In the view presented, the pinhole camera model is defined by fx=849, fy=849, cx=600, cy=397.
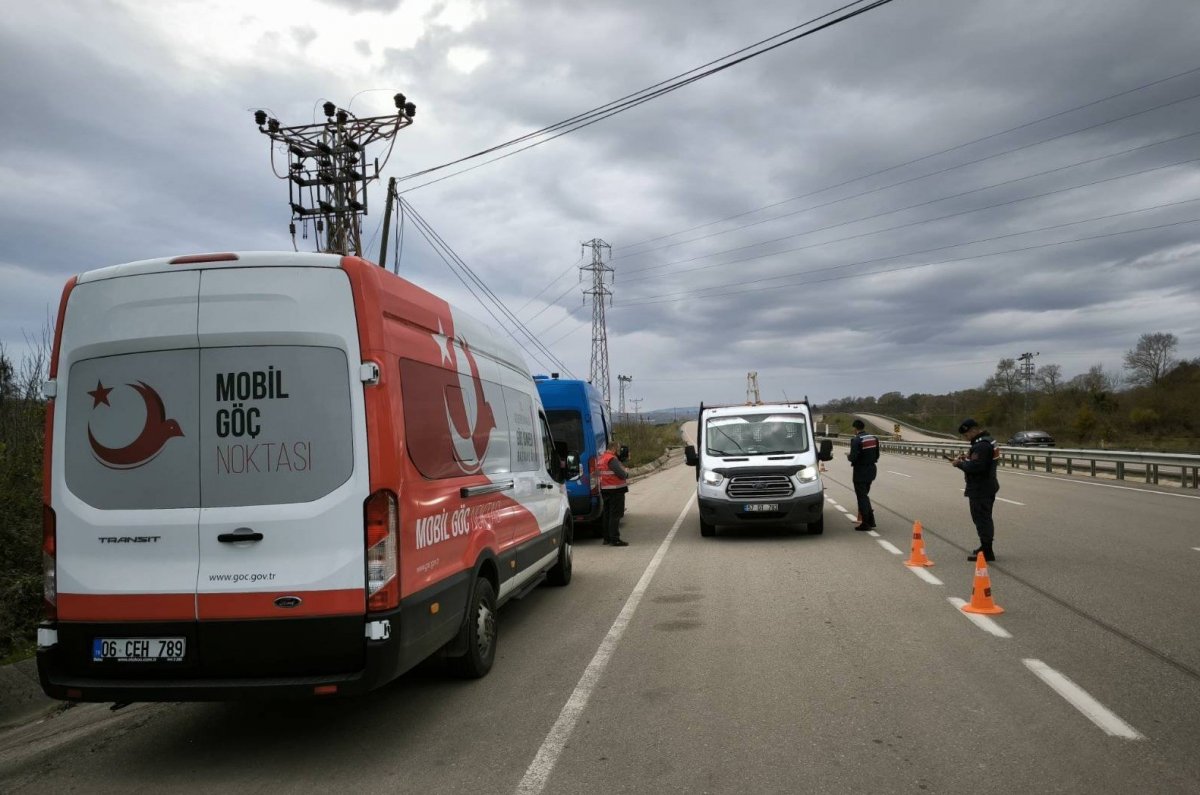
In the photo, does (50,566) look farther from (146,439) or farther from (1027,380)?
(1027,380)

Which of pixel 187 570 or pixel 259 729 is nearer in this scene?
pixel 187 570

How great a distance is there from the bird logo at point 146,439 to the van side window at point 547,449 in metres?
4.77

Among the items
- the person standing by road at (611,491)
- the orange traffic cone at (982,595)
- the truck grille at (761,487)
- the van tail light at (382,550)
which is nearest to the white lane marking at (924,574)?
the orange traffic cone at (982,595)

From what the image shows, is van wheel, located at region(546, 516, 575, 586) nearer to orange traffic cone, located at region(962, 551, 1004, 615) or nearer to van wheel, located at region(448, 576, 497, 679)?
van wheel, located at region(448, 576, 497, 679)

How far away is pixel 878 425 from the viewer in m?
132

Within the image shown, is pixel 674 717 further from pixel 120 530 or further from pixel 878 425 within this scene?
pixel 878 425

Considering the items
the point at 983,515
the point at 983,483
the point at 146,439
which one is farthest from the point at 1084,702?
the point at 983,483

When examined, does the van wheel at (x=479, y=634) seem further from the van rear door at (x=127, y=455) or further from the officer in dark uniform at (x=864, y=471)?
the officer in dark uniform at (x=864, y=471)

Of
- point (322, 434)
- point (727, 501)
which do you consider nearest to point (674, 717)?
point (322, 434)

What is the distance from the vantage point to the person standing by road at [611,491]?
544 inches

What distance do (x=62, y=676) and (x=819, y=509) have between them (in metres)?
11.2

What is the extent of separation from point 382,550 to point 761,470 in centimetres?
987

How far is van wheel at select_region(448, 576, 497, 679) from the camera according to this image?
6.04 m

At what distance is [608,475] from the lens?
13.9 m
